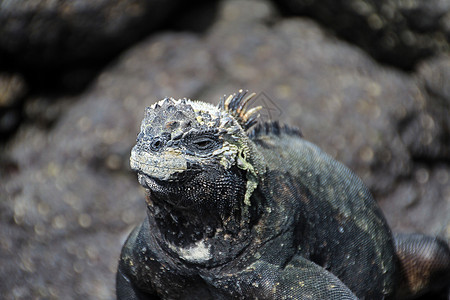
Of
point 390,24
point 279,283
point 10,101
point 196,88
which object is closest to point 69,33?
point 10,101

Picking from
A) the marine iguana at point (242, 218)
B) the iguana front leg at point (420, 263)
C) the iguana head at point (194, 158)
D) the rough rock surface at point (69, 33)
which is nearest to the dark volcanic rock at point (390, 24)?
the rough rock surface at point (69, 33)

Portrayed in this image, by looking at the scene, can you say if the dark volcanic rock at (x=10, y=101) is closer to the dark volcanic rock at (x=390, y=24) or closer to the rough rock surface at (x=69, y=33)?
the rough rock surface at (x=69, y=33)

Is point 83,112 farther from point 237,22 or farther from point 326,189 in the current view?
point 326,189

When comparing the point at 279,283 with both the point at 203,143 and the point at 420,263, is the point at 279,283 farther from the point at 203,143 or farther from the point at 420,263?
the point at 420,263

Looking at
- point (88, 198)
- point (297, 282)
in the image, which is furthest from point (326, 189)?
point (88, 198)

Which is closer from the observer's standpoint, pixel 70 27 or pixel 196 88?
pixel 196 88

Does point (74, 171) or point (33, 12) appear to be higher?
point (33, 12)
